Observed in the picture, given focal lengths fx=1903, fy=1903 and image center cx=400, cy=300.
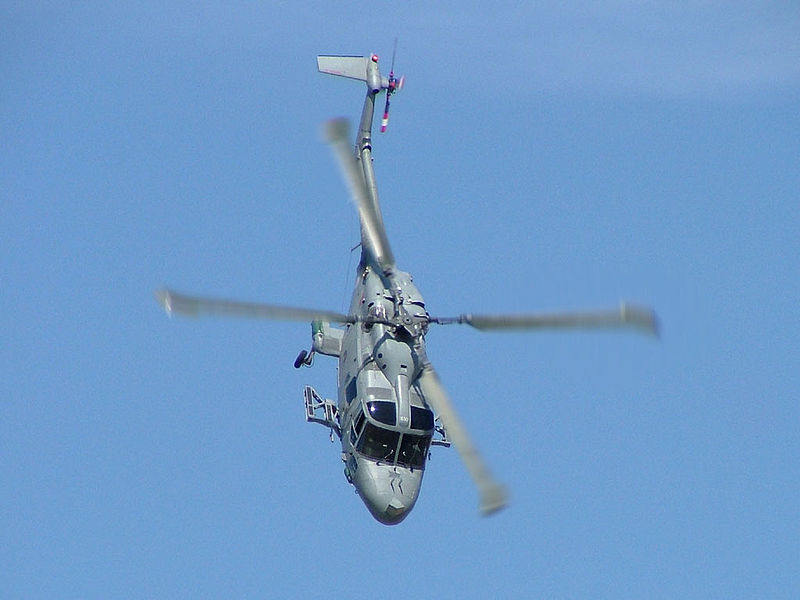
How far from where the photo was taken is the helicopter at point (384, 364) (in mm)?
48781

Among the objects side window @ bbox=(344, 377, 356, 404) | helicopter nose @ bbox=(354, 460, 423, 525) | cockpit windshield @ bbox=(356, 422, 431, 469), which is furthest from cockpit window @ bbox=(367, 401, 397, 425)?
helicopter nose @ bbox=(354, 460, 423, 525)

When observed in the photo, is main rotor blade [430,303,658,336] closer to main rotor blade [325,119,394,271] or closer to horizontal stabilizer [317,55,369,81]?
main rotor blade [325,119,394,271]

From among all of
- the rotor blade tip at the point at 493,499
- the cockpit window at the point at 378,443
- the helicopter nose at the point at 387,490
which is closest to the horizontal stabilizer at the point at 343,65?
the cockpit window at the point at 378,443

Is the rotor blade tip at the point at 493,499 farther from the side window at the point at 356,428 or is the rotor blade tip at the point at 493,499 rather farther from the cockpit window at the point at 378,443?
the side window at the point at 356,428

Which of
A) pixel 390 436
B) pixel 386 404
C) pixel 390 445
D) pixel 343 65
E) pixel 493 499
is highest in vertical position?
pixel 343 65

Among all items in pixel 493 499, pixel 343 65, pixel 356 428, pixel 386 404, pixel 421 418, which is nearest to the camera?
pixel 493 499

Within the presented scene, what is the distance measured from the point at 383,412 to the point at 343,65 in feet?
51.4

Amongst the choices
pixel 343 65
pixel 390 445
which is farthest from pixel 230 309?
pixel 343 65

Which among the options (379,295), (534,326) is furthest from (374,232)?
(534,326)

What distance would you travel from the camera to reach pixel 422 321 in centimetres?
5172

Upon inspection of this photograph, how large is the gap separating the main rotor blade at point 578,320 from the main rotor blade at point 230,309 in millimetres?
4222

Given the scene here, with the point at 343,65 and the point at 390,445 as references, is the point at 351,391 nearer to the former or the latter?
the point at 390,445

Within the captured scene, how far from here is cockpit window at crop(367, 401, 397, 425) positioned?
5034 centimetres

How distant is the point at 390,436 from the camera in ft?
166
